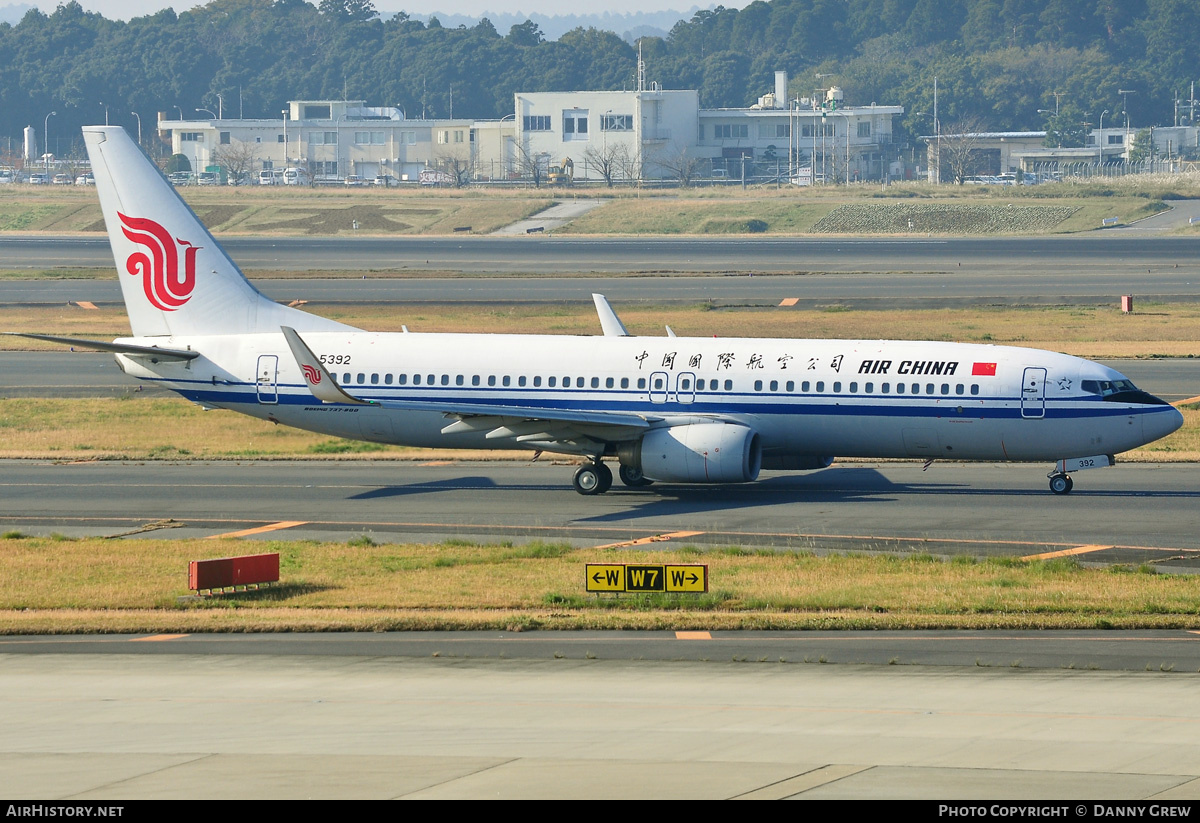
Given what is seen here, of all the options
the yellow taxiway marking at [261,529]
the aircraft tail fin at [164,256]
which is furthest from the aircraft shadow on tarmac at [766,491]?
the aircraft tail fin at [164,256]

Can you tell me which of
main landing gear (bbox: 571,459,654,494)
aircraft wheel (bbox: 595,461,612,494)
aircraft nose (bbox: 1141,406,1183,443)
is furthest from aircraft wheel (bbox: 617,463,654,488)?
aircraft nose (bbox: 1141,406,1183,443)

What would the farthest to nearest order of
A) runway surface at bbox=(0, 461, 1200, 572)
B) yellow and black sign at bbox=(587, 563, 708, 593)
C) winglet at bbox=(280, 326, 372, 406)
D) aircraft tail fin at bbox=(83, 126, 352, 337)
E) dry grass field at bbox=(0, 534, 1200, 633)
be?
aircraft tail fin at bbox=(83, 126, 352, 337)
winglet at bbox=(280, 326, 372, 406)
runway surface at bbox=(0, 461, 1200, 572)
yellow and black sign at bbox=(587, 563, 708, 593)
dry grass field at bbox=(0, 534, 1200, 633)

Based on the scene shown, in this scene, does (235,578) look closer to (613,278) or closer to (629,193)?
(613,278)

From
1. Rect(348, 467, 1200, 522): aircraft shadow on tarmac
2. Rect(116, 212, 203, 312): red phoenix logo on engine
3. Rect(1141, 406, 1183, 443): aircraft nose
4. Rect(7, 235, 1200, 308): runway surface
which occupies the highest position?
Rect(116, 212, 203, 312): red phoenix logo on engine

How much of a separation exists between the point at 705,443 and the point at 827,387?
3822mm

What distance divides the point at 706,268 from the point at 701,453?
69.4 metres

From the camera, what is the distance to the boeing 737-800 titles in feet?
129

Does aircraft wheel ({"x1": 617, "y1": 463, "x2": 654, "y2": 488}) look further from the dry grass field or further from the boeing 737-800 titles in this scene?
the dry grass field

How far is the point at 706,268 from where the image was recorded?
10750 cm

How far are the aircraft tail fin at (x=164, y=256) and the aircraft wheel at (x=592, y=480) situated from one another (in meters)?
10.1

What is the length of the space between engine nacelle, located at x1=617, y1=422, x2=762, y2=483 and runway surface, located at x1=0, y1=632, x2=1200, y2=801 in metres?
13.9

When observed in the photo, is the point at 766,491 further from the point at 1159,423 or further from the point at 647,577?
the point at 647,577

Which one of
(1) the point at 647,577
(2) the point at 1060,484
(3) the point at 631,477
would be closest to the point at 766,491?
(3) the point at 631,477

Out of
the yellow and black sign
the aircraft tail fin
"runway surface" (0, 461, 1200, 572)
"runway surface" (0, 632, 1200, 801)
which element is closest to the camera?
"runway surface" (0, 632, 1200, 801)
